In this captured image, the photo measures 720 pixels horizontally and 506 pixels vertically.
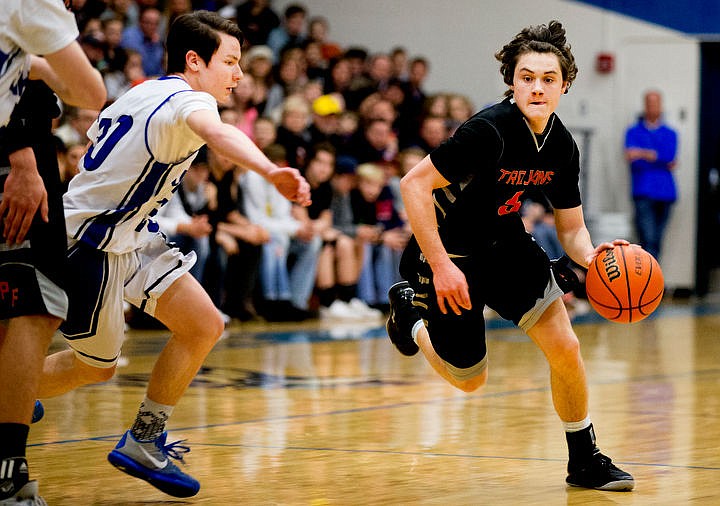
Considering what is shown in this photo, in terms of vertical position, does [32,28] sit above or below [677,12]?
below

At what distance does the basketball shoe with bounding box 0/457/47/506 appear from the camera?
3.38 metres

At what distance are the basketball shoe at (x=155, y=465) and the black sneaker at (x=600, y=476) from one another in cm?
131

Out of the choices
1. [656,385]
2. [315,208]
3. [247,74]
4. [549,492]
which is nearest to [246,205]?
[315,208]

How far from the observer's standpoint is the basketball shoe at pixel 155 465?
12.9 feet

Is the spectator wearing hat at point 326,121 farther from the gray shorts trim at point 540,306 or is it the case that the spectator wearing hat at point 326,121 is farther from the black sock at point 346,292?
the gray shorts trim at point 540,306

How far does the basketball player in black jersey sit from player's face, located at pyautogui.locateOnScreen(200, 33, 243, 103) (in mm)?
711

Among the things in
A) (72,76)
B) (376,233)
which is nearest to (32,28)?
(72,76)

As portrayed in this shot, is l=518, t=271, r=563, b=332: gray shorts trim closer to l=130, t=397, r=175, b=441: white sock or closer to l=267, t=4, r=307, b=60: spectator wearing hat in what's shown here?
l=130, t=397, r=175, b=441: white sock

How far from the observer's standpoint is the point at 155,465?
13.1ft

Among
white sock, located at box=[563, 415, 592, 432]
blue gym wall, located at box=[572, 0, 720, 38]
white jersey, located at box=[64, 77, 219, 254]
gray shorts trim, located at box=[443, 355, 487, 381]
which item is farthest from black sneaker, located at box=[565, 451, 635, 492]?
blue gym wall, located at box=[572, 0, 720, 38]

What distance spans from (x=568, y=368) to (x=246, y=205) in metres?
7.10

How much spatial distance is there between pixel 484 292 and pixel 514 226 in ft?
0.91

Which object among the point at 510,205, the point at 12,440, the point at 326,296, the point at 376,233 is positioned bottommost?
the point at 326,296

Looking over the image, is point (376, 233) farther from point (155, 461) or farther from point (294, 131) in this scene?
point (155, 461)
